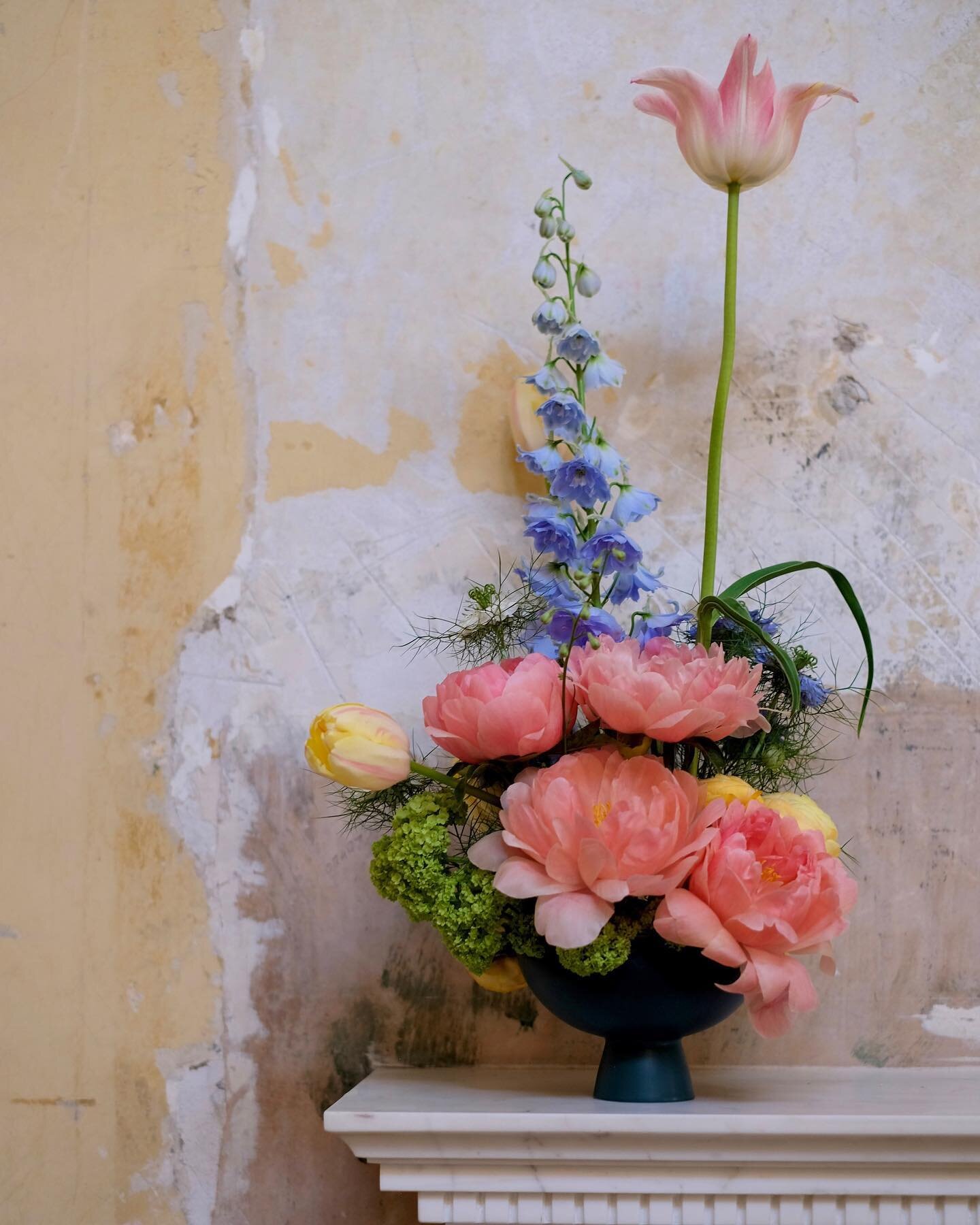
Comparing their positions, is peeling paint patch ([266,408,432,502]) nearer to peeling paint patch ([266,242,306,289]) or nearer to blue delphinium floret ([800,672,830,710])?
peeling paint patch ([266,242,306,289])

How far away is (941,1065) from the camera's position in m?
0.90

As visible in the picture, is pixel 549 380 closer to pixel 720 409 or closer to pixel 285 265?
pixel 720 409

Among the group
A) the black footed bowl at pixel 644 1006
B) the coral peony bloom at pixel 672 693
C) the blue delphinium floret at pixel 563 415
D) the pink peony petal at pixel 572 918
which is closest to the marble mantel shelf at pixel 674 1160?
the black footed bowl at pixel 644 1006

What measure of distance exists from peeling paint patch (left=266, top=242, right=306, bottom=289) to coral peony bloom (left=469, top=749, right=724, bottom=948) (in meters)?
0.54

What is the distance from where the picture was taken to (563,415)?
2.77 feet

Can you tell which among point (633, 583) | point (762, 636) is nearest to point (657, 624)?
point (633, 583)

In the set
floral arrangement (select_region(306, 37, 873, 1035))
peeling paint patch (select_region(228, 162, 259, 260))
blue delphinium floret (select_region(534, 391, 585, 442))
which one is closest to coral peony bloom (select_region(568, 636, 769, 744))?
floral arrangement (select_region(306, 37, 873, 1035))

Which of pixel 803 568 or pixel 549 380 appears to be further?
pixel 549 380

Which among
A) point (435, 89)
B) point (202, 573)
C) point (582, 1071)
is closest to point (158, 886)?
point (202, 573)

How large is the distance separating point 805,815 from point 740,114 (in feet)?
1.61

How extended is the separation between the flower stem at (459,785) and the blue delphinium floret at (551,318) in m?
0.33

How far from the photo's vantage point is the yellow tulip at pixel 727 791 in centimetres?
72

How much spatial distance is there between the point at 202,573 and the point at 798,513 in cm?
51

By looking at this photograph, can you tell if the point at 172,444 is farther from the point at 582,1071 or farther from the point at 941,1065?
the point at 941,1065
